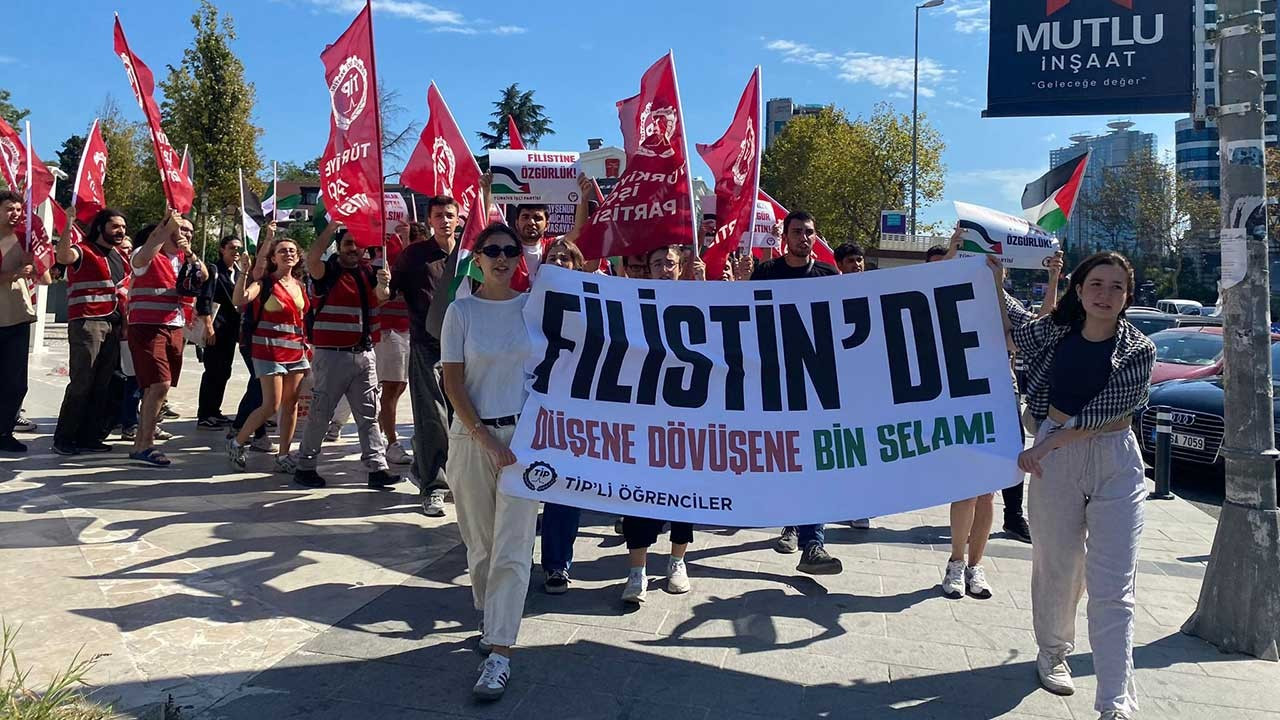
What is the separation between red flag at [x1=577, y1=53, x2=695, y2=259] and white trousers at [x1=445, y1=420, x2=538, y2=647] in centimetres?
223

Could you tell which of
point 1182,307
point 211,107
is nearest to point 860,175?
point 1182,307

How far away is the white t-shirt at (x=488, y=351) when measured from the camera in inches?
152

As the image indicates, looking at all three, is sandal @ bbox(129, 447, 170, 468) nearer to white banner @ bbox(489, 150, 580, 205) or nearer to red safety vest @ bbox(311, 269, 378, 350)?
red safety vest @ bbox(311, 269, 378, 350)

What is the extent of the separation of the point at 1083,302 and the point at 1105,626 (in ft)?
4.40

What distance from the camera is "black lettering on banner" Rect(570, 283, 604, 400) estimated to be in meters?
4.12

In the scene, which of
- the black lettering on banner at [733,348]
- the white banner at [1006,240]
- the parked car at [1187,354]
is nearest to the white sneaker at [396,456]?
the black lettering on banner at [733,348]

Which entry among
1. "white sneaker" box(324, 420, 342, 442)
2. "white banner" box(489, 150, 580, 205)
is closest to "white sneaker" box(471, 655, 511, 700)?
"white banner" box(489, 150, 580, 205)

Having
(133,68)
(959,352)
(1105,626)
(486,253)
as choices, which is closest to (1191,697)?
(1105,626)

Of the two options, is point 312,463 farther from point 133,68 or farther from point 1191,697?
point 1191,697

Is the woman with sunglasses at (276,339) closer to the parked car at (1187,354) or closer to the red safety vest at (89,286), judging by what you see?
the red safety vest at (89,286)

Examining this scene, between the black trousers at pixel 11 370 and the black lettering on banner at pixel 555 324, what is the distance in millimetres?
5823

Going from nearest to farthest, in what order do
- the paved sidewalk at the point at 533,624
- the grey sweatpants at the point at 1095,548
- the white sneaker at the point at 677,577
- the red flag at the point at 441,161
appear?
the grey sweatpants at the point at 1095,548, the paved sidewalk at the point at 533,624, the white sneaker at the point at 677,577, the red flag at the point at 441,161

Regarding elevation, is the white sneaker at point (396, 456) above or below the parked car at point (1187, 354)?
below

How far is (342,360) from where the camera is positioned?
7039 millimetres
